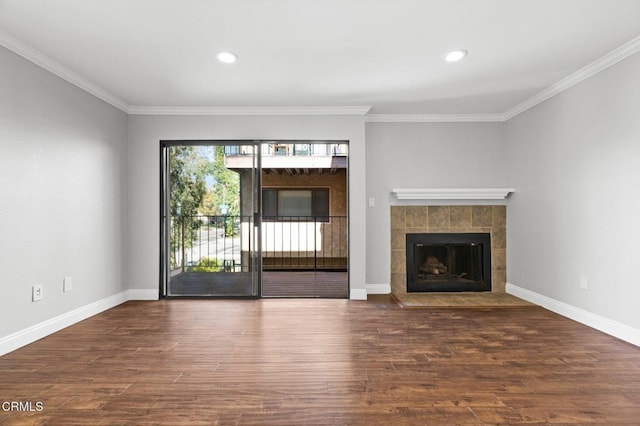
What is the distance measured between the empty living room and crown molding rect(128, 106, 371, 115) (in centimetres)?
2

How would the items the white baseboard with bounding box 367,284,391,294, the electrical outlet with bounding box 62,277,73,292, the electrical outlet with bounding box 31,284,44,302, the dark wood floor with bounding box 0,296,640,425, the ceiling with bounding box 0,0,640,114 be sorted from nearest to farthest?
Result: 1. the dark wood floor with bounding box 0,296,640,425
2. the ceiling with bounding box 0,0,640,114
3. the electrical outlet with bounding box 31,284,44,302
4. the electrical outlet with bounding box 62,277,73,292
5. the white baseboard with bounding box 367,284,391,294

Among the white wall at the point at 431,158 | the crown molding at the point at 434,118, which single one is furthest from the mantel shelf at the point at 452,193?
the crown molding at the point at 434,118

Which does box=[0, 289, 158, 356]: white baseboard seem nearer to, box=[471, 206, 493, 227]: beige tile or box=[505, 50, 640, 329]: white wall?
box=[471, 206, 493, 227]: beige tile

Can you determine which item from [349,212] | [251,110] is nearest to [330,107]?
[251,110]

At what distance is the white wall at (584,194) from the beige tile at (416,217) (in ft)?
3.67

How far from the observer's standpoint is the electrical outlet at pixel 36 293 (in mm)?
2990

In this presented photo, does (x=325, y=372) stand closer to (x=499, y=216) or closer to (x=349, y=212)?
(x=349, y=212)

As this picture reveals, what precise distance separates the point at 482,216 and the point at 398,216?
111cm

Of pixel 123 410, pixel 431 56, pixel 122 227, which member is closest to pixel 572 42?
pixel 431 56

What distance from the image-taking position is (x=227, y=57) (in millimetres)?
3066

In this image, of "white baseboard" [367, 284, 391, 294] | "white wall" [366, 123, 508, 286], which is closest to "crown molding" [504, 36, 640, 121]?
"white wall" [366, 123, 508, 286]

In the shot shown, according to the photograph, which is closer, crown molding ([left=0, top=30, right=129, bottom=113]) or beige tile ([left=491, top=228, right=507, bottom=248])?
crown molding ([left=0, top=30, right=129, bottom=113])

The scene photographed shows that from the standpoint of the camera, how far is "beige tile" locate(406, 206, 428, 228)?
190 inches

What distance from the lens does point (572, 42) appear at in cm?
282
